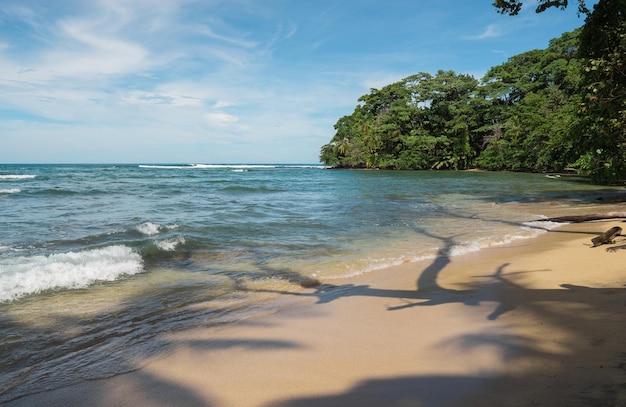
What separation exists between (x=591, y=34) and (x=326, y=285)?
11.4m

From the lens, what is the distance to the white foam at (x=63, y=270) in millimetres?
5352

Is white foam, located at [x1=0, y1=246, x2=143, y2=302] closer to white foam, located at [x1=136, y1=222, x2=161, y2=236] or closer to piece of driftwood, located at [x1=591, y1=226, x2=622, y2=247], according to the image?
white foam, located at [x1=136, y1=222, x2=161, y2=236]

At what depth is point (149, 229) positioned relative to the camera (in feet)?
32.0

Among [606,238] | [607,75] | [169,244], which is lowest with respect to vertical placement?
[169,244]

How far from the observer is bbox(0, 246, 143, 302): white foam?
5352 millimetres

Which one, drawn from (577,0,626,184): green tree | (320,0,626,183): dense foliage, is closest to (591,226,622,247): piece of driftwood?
(577,0,626,184): green tree

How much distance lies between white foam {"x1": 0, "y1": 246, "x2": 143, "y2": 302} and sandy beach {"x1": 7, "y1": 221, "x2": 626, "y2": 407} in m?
2.90

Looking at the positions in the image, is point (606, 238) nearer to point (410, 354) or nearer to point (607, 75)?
point (607, 75)

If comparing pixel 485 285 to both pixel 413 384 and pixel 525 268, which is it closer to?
pixel 525 268

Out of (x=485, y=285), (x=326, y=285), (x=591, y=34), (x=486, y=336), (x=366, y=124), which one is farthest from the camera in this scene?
(x=366, y=124)

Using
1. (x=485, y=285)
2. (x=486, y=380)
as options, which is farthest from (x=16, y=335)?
(x=485, y=285)

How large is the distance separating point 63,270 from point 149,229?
3.86 m

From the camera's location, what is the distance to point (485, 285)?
488cm

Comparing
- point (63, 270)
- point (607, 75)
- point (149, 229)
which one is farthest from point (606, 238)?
point (149, 229)
